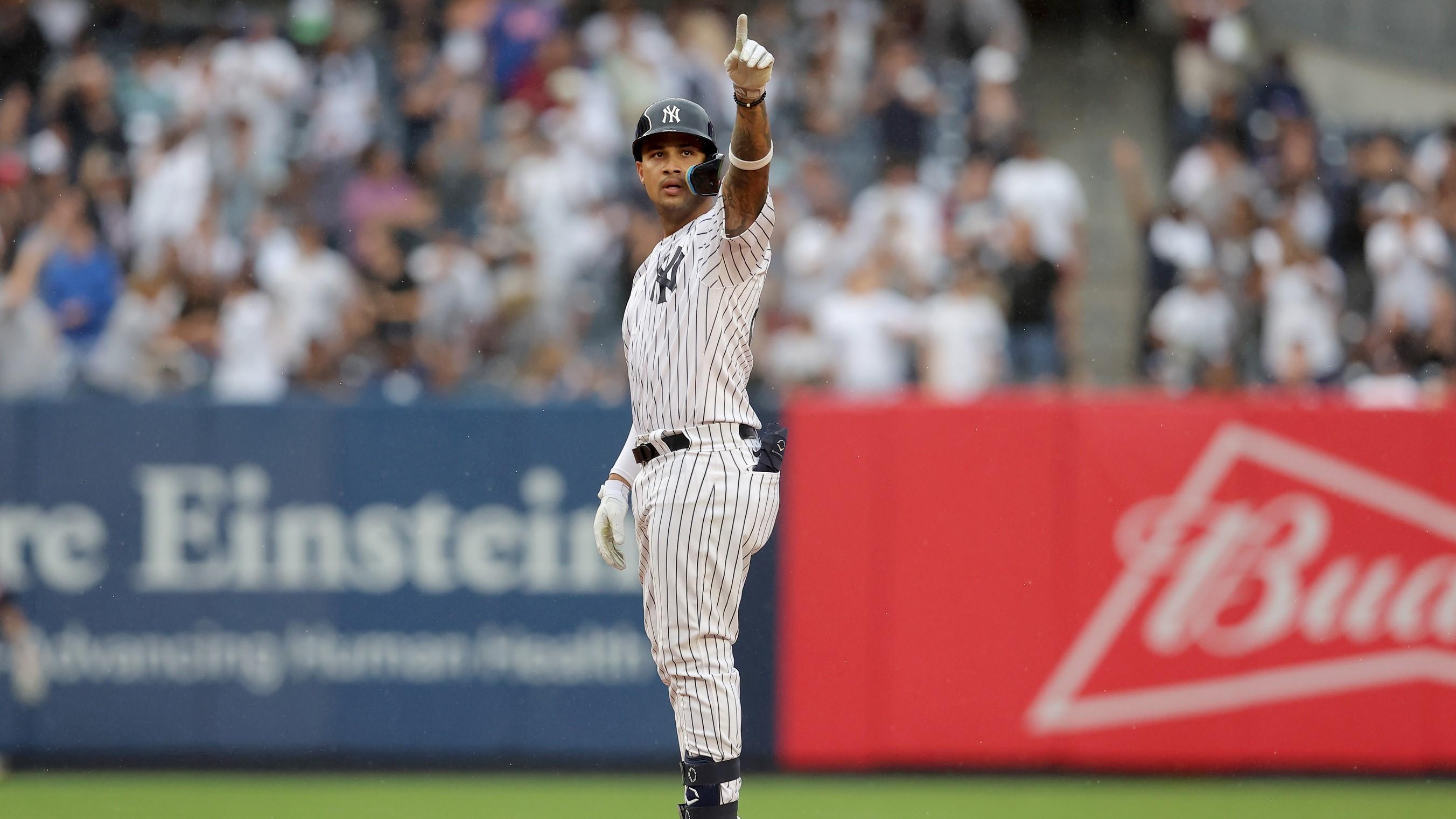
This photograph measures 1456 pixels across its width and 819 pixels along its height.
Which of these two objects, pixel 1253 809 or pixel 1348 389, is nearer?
pixel 1253 809

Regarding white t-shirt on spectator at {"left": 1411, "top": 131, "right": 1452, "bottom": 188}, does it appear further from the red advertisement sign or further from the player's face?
the player's face

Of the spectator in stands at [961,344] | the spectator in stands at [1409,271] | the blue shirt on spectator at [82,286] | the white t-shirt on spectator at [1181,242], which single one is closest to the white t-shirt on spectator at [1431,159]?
the spectator in stands at [1409,271]

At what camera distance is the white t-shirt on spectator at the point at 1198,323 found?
11297 mm

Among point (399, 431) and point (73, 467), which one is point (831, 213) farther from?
point (73, 467)

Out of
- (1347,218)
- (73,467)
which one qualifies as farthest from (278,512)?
(1347,218)

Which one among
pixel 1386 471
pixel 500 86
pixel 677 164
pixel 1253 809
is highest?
pixel 500 86

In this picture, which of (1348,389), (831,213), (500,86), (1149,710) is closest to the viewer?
(1149,710)

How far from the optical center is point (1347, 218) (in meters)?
12.2

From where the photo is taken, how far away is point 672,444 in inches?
202

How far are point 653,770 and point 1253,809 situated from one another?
2950mm

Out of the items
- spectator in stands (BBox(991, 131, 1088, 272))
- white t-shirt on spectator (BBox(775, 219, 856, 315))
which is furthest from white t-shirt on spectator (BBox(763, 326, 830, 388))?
spectator in stands (BBox(991, 131, 1088, 272))

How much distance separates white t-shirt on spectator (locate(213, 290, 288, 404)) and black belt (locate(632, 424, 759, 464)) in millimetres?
6039

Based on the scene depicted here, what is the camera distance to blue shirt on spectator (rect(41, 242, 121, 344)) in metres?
11.0

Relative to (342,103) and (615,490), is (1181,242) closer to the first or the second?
(342,103)
